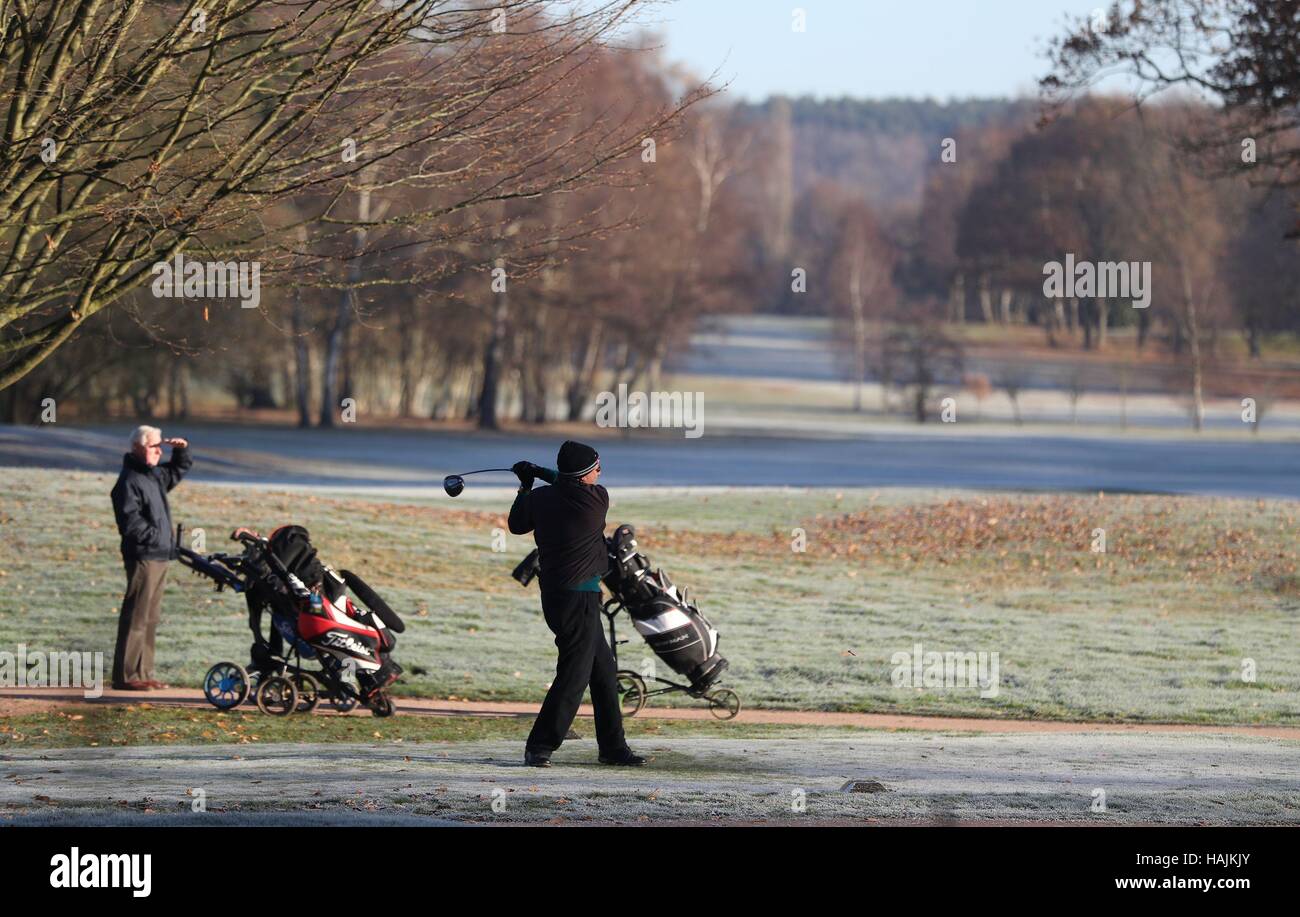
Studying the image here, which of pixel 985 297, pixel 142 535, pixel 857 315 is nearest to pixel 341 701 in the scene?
pixel 142 535

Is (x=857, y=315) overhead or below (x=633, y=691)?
overhead

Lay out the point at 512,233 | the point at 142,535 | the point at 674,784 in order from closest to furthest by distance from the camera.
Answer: the point at 674,784, the point at 142,535, the point at 512,233

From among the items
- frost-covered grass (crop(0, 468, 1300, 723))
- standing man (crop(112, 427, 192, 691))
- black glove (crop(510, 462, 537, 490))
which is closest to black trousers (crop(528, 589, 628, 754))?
black glove (crop(510, 462, 537, 490))

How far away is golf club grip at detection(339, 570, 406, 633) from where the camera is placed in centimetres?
1273

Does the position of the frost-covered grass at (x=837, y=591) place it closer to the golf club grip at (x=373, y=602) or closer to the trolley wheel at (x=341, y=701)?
the trolley wheel at (x=341, y=701)

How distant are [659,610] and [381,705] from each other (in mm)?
2548

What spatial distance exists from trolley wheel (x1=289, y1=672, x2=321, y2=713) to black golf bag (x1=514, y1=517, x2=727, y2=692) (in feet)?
7.77

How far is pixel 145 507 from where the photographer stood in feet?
45.3

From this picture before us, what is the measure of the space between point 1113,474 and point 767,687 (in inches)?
1085

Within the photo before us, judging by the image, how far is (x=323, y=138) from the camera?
12.3 m

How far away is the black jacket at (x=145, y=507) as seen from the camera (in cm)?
1370

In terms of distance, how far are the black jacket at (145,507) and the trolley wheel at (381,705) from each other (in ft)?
7.12

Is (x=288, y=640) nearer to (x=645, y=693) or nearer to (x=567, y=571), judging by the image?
(x=645, y=693)
